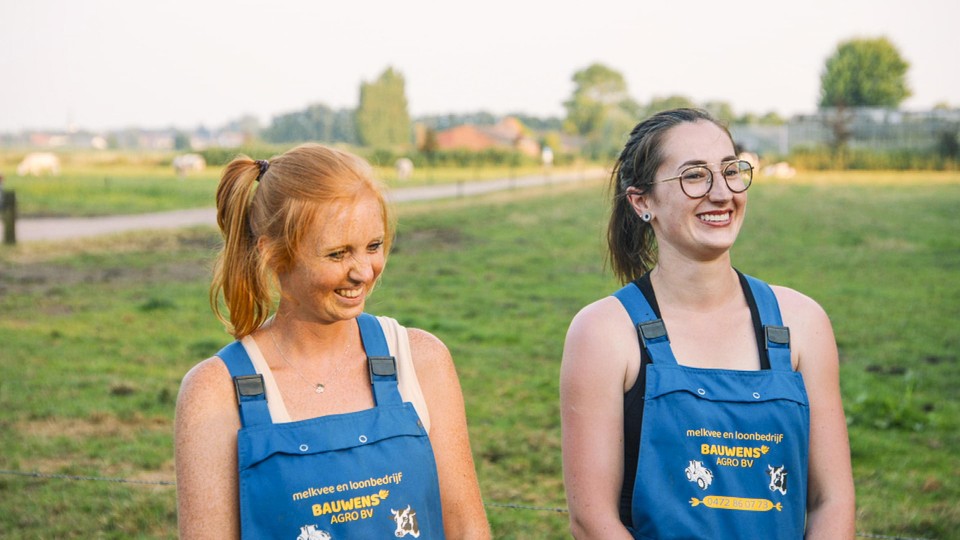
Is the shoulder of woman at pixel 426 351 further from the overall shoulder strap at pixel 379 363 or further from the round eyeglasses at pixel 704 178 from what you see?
the round eyeglasses at pixel 704 178

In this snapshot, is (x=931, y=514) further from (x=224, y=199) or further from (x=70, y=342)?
(x=70, y=342)

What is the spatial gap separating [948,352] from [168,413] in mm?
6774

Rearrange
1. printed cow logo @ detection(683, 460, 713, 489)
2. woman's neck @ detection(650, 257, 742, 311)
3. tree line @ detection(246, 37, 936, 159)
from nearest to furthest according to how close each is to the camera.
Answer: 1. printed cow logo @ detection(683, 460, 713, 489)
2. woman's neck @ detection(650, 257, 742, 311)
3. tree line @ detection(246, 37, 936, 159)

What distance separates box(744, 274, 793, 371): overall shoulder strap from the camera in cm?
256

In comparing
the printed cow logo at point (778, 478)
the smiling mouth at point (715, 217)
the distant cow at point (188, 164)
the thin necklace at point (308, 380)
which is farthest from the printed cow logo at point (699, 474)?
the distant cow at point (188, 164)

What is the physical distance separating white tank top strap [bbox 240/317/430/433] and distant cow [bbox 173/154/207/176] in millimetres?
45267

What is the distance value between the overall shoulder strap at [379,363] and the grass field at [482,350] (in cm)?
48

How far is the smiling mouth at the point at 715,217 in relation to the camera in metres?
2.65

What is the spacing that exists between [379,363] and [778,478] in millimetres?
1050

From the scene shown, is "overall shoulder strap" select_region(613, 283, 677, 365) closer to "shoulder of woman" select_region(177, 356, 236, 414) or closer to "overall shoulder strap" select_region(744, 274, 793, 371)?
"overall shoulder strap" select_region(744, 274, 793, 371)

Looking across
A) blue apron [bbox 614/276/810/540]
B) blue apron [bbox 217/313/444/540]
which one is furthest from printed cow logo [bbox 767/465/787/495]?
blue apron [bbox 217/313/444/540]

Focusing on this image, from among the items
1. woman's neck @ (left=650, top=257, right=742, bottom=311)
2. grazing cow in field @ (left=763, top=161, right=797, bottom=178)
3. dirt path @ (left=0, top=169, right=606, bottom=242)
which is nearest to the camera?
woman's neck @ (left=650, top=257, right=742, bottom=311)

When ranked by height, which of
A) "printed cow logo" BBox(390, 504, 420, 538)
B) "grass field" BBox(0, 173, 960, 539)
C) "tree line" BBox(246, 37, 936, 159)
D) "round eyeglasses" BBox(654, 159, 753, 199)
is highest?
"tree line" BBox(246, 37, 936, 159)

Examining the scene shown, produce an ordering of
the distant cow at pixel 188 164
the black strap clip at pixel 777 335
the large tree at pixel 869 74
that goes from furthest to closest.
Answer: the large tree at pixel 869 74
the distant cow at pixel 188 164
the black strap clip at pixel 777 335
